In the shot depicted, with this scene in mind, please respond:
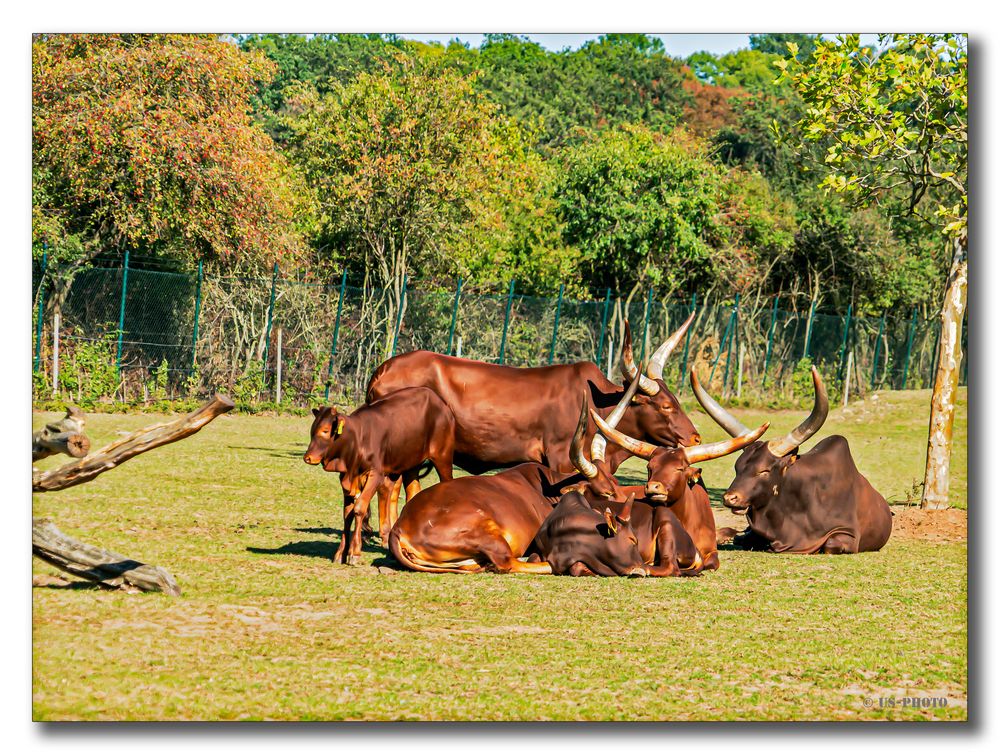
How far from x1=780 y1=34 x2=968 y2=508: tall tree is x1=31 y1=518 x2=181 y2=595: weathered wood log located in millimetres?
6863

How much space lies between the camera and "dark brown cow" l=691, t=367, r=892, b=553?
37.3 feet

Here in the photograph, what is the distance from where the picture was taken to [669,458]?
10.4m

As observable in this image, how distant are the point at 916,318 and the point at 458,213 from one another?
520 inches

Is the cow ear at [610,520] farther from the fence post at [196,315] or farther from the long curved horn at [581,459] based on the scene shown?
the fence post at [196,315]

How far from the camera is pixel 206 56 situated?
20.1 metres

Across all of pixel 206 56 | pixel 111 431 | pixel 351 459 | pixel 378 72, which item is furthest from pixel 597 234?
pixel 351 459

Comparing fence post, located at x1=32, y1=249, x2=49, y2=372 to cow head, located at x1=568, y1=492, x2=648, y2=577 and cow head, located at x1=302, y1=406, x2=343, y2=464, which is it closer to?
cow head, located at x1=302, y1=406, x2=343, y2=464

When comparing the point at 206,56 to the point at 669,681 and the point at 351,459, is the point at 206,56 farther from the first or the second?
the point at 669,681

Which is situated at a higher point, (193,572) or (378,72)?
(378,72)

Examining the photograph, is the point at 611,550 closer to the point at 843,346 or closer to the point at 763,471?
the point at 763,471

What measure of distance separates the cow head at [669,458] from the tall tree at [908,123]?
2591 millimetres

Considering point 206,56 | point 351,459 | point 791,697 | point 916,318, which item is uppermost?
point 206,56

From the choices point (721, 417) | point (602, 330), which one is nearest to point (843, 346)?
point (602, 330)

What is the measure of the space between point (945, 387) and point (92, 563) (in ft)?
28.6
